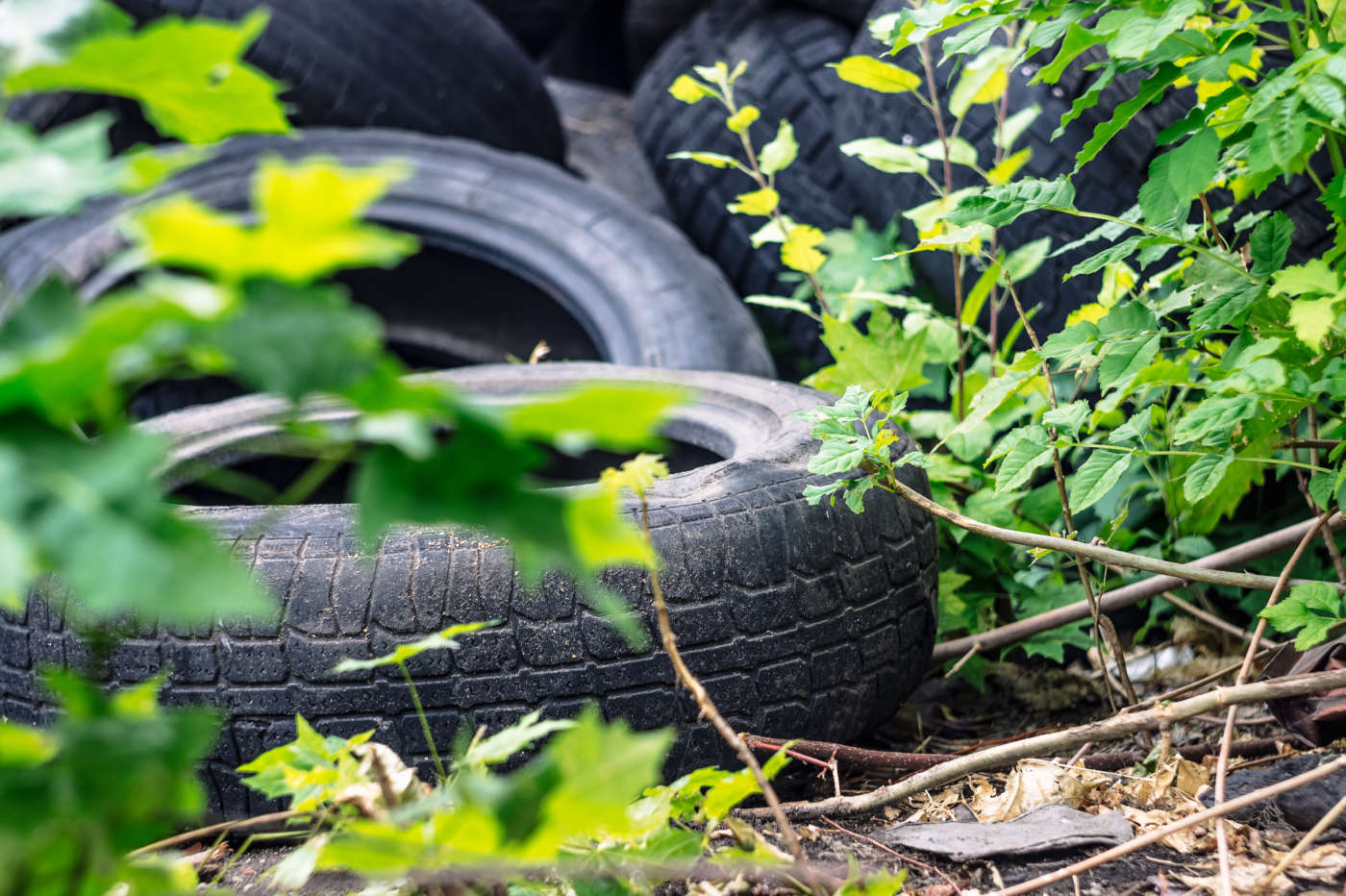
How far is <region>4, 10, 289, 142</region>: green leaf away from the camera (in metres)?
0.42

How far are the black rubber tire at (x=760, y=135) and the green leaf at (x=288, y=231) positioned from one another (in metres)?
2.31

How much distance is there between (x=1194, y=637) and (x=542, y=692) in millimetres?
1108

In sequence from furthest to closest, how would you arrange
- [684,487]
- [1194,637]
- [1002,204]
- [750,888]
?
[1194,637] → [684,487] → [1002,204] → [750,888]

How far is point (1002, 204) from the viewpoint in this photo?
105 centimetres

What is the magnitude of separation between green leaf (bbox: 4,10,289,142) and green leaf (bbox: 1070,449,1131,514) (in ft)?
2.85

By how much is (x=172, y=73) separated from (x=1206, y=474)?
0.96 meters

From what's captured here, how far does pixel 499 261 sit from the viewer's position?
2.51 m

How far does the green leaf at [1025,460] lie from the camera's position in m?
1.10

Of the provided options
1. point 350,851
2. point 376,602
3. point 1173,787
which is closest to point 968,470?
point 1173,787

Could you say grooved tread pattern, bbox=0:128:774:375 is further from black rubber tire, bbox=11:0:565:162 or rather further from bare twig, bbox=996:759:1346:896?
bare twig, bbox=996:759:1346:896

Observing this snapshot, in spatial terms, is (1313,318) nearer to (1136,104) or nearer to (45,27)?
(1136,104)

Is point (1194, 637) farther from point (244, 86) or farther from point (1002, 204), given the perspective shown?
point (244, 86)

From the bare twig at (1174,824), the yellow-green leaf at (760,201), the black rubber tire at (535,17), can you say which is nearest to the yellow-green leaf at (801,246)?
the yellow-green leaf at (760,201)

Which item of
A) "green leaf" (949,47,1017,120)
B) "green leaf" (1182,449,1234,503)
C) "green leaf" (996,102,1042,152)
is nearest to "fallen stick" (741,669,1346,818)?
"green leaf" (1182,449,1234,503)
